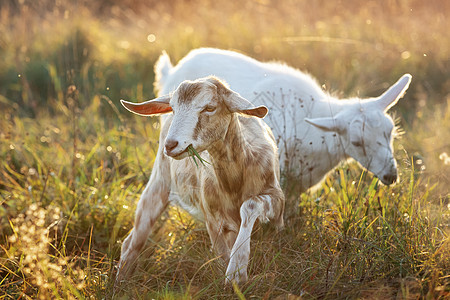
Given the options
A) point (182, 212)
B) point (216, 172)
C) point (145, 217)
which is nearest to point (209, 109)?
point (216, 172)

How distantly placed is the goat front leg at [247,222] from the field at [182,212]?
8cm

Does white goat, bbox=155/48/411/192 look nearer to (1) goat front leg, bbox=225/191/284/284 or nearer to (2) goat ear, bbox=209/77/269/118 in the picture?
(1) goat front leg, bbox=225/191/284/284

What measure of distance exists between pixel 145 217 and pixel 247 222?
39.8 inches

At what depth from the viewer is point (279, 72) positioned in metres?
5.12

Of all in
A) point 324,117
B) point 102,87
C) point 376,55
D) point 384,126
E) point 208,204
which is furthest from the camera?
point 376,55

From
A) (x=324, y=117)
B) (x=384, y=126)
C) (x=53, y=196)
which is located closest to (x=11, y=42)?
(x=53, y=196)

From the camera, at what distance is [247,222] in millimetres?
3109

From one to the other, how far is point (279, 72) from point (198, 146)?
2303mm

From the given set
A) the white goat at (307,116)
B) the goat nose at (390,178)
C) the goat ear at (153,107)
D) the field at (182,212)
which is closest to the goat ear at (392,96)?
the white goat at (307,116)

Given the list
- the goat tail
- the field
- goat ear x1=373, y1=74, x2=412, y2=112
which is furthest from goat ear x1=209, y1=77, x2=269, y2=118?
the goat tail

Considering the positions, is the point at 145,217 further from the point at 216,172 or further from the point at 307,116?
the point at 307,116

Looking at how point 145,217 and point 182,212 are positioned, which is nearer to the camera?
point 145,217

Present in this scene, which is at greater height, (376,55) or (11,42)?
(376,55)

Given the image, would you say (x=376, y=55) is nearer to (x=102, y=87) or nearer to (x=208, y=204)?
(x=102, y=87)
